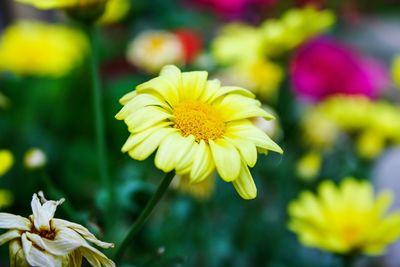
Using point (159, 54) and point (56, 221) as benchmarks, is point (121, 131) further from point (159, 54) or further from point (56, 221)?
point (56, 221)

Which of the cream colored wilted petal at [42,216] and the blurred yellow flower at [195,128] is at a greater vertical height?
the blurred yellow flower at [195,128]

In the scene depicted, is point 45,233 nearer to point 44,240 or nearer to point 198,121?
point 44,240

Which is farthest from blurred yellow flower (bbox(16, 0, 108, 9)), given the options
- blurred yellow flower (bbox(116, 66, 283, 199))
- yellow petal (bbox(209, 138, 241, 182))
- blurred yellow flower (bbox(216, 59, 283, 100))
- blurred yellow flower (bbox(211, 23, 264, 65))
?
blurred yellow flower (bbox(216, 59, 283, 100))

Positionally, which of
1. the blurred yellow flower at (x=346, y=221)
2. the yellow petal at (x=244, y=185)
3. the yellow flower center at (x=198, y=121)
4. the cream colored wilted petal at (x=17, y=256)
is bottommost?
the cream colored wilted petal at (x=17, y=256)

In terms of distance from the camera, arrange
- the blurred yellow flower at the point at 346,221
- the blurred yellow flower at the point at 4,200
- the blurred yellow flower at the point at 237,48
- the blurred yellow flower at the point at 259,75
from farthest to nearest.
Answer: the blurred yellow flower at the point at 259,75, the blurred yellow flower at the point at 237,48, the blurred yellow flower at the point at 346,221, the blurred yellow flower at the point at 4,200

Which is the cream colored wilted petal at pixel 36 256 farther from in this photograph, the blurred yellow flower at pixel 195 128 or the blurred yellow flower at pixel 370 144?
the blurred yellow flower at pixel 370 144

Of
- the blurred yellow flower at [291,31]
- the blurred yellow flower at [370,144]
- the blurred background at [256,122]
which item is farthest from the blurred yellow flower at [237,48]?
the blurred yellow flower at [370,144]

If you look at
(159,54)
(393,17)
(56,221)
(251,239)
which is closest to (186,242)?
(251,239)

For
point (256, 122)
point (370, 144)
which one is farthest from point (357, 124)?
point (256, 122)
